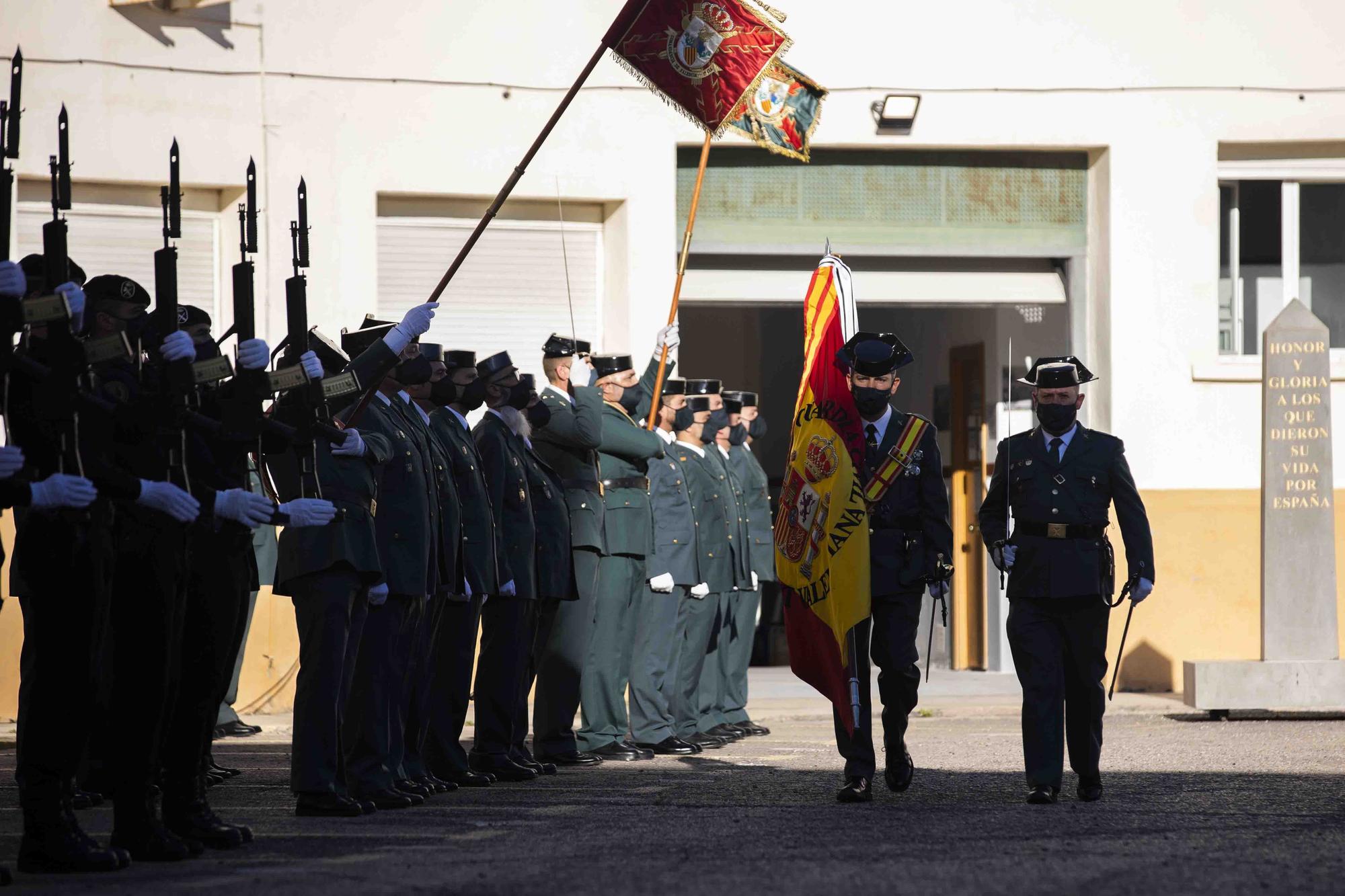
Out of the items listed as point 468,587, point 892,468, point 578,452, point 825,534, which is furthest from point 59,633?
point 578,452

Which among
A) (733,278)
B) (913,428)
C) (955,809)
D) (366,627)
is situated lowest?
(955,809)

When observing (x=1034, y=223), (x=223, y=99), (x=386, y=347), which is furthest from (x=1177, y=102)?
(x=386, y=347)

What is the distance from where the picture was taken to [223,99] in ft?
48.6

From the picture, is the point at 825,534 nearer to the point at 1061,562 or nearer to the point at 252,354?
the point at 1061,562

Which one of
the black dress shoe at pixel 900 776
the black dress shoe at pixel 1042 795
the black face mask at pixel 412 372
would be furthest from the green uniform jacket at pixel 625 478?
the black dress shoe at pixel 1042 795

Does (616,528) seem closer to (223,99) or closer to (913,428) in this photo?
(913,428)

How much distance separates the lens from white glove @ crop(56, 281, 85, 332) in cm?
634

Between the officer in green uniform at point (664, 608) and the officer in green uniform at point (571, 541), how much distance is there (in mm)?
778

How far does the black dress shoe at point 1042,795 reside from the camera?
865 centimetres

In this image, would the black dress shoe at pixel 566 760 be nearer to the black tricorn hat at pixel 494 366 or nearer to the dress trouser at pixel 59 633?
the black tricorn hat at pixel 494 366

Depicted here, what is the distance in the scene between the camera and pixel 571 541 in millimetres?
10641

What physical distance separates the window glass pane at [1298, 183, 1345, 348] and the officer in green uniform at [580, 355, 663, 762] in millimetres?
7244

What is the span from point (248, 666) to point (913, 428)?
649cm

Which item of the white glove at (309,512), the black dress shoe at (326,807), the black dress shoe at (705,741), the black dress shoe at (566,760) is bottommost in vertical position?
the black dress shoe at (705,741)
